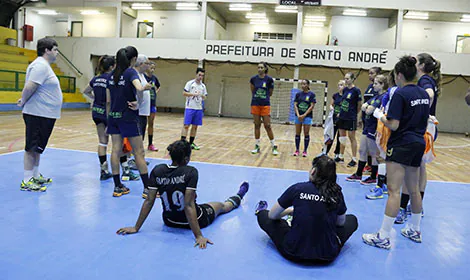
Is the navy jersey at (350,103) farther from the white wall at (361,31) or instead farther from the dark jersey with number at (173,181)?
the white wall at (361,31)

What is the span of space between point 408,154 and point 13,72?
52.6 feet

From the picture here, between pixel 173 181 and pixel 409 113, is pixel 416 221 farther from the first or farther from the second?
pixel 173 181

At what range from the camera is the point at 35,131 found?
13.9 feet

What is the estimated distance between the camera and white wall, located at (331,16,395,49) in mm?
20219

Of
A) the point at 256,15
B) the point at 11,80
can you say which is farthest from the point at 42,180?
the point at 256,15

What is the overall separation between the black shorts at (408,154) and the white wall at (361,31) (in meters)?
18.5

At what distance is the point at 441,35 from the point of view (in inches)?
789

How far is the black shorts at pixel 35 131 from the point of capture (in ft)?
13.8

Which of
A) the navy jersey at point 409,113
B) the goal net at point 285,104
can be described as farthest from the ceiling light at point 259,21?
the navy jersey at point 409,113

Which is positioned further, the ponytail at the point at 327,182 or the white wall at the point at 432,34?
the white wall at the point at 432,34

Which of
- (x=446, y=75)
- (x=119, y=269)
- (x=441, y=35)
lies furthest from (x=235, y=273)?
(x=441, y=35)

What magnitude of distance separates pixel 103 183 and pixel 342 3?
1636cm

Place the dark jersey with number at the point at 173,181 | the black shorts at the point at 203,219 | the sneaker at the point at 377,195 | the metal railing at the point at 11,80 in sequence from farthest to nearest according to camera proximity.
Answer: the metal railing at the point at 11,80 → the sneaker at the point at 377,195 → the black shorts at the point at 203,219 → the dark jersey with number at the point at 173,181

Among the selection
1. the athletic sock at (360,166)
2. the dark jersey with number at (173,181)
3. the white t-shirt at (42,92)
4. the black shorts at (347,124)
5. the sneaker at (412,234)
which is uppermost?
the white t-shirt at (42,92)
